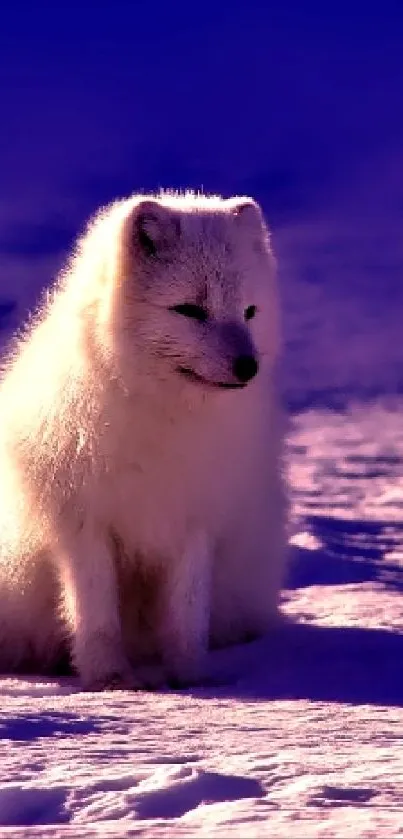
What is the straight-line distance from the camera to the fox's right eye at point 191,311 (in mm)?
3680

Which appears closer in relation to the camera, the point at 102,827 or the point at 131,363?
the point at 102,827

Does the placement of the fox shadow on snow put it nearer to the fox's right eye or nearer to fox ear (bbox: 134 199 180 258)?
the fox's right eye

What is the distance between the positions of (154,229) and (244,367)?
0.54 m

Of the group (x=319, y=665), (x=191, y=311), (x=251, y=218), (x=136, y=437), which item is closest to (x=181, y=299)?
(x=191, y=311)

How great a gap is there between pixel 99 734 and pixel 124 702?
62 centimetres

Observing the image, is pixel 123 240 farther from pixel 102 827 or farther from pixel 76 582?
pixel 102 827

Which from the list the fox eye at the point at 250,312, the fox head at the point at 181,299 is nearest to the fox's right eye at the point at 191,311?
the fox head at the point at 181,299

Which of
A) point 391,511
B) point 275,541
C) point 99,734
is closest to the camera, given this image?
point 99,734

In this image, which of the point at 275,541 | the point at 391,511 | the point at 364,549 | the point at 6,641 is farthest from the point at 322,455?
the point at 6,641

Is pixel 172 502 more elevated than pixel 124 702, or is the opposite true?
pixel 172 502

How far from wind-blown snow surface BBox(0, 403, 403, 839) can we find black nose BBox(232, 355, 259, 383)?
0.89 m

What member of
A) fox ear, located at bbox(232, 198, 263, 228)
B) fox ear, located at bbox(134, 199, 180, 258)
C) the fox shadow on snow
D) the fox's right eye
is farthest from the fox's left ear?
the fox shadow on snow

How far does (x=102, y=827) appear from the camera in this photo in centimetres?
186

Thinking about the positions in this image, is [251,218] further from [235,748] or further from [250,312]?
[235,748]
